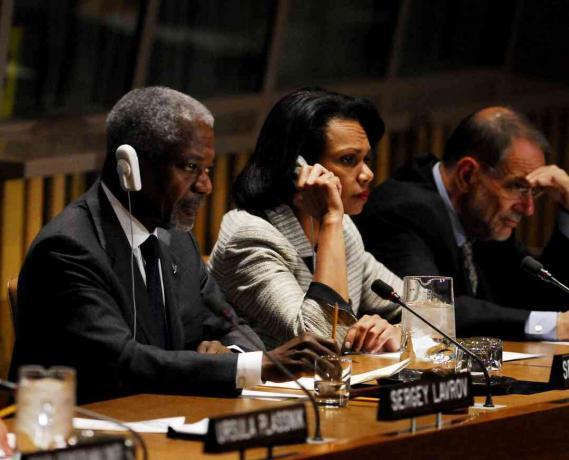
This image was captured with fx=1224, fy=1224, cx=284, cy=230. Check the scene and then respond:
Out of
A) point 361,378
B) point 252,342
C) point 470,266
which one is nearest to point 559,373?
point 361,378

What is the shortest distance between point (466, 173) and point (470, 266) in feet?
1.13

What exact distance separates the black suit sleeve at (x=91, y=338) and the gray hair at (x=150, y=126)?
333 mm

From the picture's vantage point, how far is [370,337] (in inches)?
135

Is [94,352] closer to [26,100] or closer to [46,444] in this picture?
[46,444]

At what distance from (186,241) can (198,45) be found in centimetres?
274

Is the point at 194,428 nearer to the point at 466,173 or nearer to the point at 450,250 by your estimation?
the point at 450,250

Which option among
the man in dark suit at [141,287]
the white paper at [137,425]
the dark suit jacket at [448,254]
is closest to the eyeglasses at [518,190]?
the dark suit jacket at [448,254]

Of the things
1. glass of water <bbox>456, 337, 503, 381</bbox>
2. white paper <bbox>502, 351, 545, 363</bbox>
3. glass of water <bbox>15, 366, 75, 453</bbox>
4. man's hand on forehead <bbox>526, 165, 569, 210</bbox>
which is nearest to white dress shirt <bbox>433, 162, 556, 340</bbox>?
man's hand on forehead <bbox>526, 165, 569, 210</bbox>

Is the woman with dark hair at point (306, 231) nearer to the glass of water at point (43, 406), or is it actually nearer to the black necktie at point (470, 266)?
the black necktie at point (470, 266)

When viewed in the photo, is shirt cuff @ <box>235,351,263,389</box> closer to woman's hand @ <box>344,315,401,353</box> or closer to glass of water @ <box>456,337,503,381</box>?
glass of water @ <box>456,337,503,381</box>

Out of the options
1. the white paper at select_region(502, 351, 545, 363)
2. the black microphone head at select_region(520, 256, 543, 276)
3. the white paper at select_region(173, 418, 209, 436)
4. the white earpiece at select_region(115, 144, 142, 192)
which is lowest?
the white paper at select_region(502, 351, 545, 363)

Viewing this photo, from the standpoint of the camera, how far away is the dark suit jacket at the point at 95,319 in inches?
106

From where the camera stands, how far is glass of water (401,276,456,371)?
2.89 m

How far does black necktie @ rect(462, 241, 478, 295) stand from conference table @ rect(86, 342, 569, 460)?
5.23 ft
